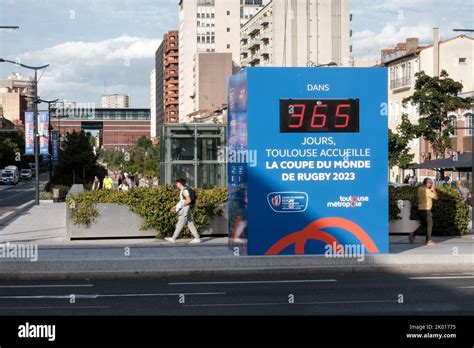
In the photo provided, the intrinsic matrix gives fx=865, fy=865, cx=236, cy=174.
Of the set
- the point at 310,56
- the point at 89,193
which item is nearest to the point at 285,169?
the point at 89,193

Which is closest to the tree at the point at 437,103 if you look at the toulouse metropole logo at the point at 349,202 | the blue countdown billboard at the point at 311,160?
the blue countdown billboard at the point at 311,160

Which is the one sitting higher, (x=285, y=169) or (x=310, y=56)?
(x=310, y=56)

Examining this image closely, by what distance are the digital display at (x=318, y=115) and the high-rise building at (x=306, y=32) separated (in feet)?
306

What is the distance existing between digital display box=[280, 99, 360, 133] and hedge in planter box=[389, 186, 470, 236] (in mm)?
6385

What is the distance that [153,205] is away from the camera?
77.8 feet

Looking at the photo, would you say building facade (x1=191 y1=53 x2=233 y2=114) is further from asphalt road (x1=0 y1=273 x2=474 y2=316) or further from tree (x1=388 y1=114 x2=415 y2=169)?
asphalt road (x1=0 y1=273 x2=474 y2=316)

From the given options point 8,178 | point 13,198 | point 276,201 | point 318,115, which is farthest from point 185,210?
point 8,178

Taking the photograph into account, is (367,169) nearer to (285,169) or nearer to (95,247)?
(285,169)

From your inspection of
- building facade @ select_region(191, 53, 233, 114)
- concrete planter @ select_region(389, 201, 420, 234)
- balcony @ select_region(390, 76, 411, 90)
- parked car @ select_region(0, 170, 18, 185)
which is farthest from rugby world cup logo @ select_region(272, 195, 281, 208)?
Answer: building facade @ select_region(191, 53, 233, 114)

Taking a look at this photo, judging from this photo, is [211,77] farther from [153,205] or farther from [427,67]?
[153,205]

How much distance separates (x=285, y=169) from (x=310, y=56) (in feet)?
321

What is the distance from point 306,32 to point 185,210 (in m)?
95.8
